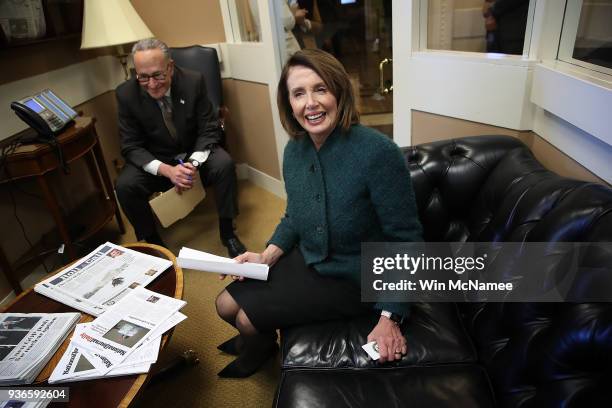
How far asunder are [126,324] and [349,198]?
28.3 inches

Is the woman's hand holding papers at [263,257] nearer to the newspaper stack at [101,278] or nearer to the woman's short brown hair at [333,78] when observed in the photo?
the newspaper stack at [101,278]

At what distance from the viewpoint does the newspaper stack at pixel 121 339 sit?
1.02m

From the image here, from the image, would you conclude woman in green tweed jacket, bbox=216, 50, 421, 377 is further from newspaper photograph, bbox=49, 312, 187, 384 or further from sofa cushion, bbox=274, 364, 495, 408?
newspaper photograph, bbox=49, 312, 187, 384

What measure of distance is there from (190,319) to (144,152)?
96 centimetres

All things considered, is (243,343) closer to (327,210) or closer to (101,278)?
(101,278)

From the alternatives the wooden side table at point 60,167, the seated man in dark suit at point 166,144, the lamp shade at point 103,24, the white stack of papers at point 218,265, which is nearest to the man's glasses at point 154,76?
the seated man in dark suit at point 166,144

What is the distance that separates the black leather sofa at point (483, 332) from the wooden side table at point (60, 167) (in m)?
1.46

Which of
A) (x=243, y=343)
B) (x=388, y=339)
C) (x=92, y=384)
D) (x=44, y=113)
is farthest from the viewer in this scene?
(x=44, y=113)

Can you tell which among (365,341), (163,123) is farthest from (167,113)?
(365,341)

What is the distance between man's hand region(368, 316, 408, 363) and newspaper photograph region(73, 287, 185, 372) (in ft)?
1.89

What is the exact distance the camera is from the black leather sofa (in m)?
0.80

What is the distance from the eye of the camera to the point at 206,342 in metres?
1.77

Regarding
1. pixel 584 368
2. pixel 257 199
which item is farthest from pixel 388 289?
pixel 257 199

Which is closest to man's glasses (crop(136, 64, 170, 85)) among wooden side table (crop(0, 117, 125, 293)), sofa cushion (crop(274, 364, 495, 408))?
wooden side table (crop(0, 117, 125, 293))
